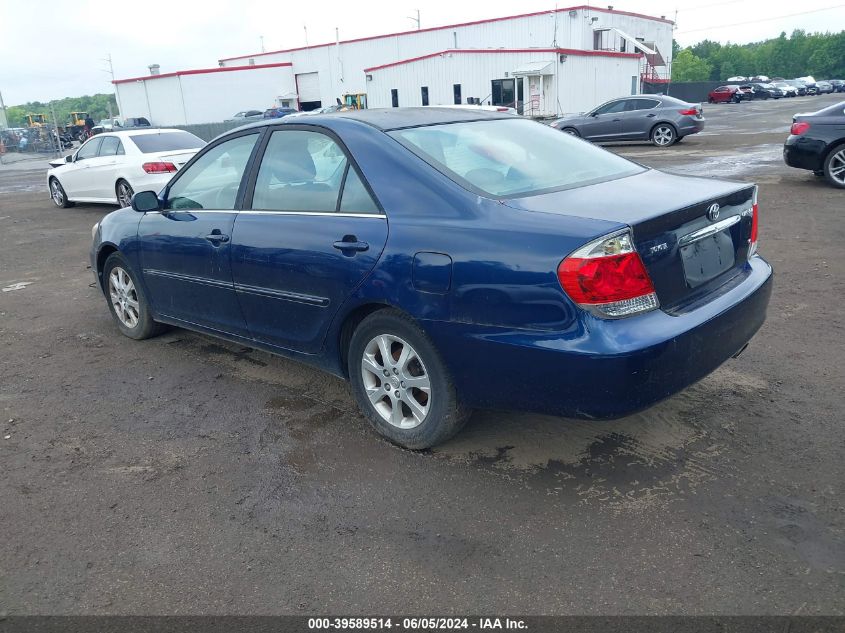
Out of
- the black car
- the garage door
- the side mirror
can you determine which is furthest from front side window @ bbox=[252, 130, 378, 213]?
the garage door

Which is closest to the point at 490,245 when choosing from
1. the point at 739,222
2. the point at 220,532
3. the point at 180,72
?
the point at 739,222

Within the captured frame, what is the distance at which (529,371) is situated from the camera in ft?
9.87

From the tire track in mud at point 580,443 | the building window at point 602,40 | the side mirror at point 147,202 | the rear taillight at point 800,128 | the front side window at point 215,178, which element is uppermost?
the building window at point 602,40

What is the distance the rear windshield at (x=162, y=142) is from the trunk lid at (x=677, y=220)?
10479 millimetres

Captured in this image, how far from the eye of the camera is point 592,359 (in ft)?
9.27

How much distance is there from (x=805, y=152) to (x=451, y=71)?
32348 millimetres

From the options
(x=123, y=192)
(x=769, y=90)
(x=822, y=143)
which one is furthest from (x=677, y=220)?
(x=769, y=90)

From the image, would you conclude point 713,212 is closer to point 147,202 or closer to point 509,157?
point 509,157

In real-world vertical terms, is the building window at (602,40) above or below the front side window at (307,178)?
above

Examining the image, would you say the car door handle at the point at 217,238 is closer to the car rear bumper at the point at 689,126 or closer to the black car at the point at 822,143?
the black car at the point at 822,143

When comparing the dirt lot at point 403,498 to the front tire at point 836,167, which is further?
the front tire at point 836,167

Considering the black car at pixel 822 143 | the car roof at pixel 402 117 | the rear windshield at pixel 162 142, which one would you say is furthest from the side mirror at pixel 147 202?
the black car at pixel 822 143

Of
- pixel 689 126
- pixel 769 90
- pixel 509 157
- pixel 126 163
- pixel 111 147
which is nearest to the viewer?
pixel 509 157

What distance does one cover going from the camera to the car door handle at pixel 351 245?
11.4 feet
